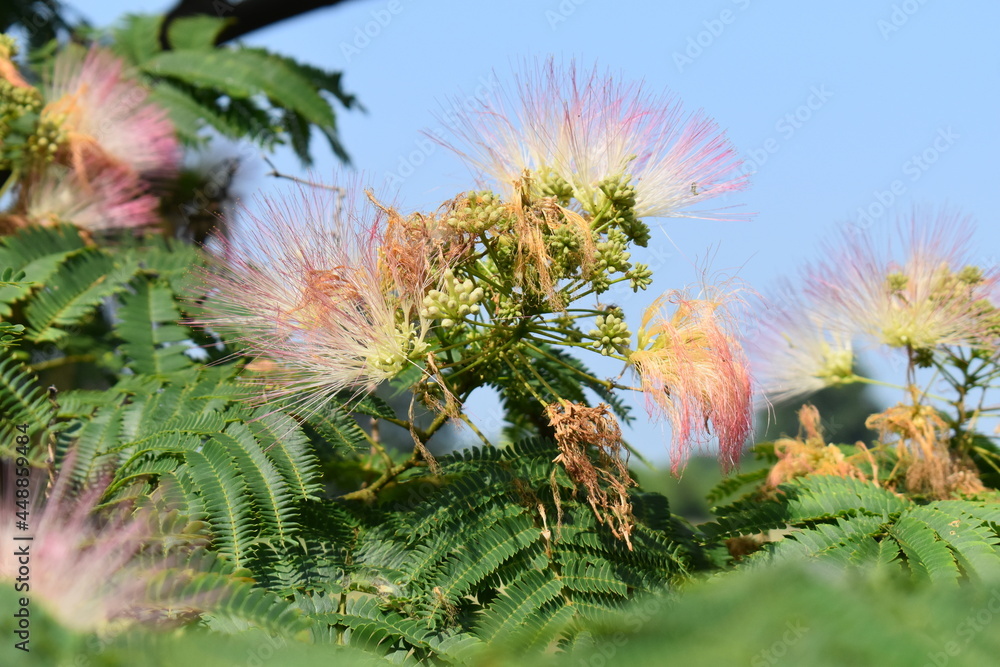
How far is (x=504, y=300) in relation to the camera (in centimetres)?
220

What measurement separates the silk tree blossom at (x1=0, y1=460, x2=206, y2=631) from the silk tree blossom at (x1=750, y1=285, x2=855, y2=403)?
241cm

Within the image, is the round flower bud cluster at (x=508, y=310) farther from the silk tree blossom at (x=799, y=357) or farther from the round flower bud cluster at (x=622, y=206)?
the silk tree blossom at (x=799, y=357)

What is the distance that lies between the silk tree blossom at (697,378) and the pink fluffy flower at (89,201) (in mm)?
A: 2537

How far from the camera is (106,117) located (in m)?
3.97

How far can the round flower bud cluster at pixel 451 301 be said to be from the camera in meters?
2.11

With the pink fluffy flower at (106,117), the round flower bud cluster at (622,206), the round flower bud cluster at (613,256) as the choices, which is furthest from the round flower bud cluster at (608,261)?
the pink fluffy flower at (106,117)

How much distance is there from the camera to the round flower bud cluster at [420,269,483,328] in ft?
6.93

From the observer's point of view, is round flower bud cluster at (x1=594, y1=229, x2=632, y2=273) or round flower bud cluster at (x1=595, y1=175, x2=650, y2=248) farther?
round flower bud cluster at (x1=595, y1=175, x2=650, y2=248)

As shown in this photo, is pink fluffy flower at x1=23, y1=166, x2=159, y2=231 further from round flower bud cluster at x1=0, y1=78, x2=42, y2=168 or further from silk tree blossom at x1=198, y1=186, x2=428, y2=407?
silk tree blossom at x1=198, y1=186, x2=428, y2=407

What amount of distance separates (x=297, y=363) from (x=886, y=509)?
1.64 metres

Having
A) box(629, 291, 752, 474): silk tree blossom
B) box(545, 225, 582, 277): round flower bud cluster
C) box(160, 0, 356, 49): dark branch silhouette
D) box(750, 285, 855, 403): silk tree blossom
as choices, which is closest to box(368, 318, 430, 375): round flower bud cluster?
box(545, 225, 582, 277): round flower bud cluster

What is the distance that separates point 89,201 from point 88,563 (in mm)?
2599

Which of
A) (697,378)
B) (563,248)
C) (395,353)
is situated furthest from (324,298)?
(697,378)

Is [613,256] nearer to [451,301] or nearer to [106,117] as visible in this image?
[451,301]
